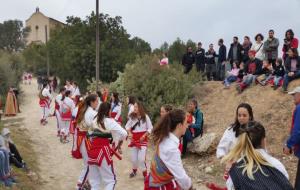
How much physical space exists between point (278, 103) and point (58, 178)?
6.83 m

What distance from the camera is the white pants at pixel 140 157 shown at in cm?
1004

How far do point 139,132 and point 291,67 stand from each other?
5847 mm

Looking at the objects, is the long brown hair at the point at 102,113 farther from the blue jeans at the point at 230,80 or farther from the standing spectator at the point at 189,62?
the standing spectator at the point at 189,62

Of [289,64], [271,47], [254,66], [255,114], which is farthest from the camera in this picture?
[254,66]

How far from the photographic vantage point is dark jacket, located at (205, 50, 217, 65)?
18.9 metres

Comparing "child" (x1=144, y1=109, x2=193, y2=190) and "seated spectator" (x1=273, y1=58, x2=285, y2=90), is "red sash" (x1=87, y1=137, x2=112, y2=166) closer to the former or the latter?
"child" (x1=144, y1=109, x2=193, y2=190)

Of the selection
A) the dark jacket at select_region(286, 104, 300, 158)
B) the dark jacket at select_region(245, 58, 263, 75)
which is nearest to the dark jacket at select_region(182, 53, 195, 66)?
the dark jacket at select_region(245, 58, 263, 75)

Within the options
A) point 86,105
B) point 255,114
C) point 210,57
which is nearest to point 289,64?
point 255,114

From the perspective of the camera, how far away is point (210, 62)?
1922cm

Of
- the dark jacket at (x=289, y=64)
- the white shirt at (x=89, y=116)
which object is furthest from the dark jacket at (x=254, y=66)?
the white shirt at (x=89, y=116)

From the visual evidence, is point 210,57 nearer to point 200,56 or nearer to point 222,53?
point 200,56

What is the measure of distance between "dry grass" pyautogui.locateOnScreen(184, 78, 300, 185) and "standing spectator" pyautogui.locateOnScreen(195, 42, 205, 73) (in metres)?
1.05

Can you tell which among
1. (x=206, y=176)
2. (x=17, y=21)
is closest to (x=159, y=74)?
(x=206, y=176)

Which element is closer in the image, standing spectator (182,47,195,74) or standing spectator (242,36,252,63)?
standing spectator (242,36,252,63)
